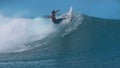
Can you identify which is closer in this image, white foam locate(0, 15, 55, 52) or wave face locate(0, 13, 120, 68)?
wave face locate(0, 13, 120, 68)

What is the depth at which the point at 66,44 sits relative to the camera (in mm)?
10945

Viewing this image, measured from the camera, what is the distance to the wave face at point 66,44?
32.0 feet

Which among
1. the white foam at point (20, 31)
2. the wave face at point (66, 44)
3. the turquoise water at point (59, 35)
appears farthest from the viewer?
the white foam at point (20, 31)

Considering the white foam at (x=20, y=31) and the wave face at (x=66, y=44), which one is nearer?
the wave face at (x=66, y=44)

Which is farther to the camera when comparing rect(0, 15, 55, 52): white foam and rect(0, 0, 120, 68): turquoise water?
rect(0, 15, 55, 52): white foam

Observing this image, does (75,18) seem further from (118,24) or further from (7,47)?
(7,47)

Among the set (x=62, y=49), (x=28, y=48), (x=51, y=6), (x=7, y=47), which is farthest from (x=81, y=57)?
(x=51, y=6)

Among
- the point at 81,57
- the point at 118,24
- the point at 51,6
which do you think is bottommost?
the point at 81,57

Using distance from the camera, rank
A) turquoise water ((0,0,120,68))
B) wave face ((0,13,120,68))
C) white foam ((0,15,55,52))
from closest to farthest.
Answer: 1. wave face ((0,13,120,68))
2. turquoise water ((0,0,120,68))
3. white foam ((0,15,55,52))

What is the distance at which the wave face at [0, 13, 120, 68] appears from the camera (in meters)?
9.77

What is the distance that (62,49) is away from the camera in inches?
416

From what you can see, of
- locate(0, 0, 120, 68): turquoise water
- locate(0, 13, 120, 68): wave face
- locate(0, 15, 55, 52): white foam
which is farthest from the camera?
locate(0, 15, 55, 52): white foam

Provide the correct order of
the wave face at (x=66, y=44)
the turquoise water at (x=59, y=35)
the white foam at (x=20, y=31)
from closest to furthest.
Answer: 1. the wave face at (x=66, y=44)
2. the turquoise water at (x=59, y=35)
3. the white foam at (x=20, y=31)

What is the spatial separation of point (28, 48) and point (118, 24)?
8.70 feet
